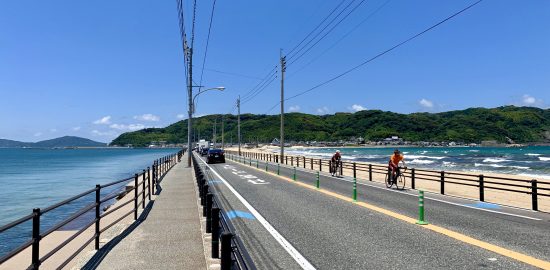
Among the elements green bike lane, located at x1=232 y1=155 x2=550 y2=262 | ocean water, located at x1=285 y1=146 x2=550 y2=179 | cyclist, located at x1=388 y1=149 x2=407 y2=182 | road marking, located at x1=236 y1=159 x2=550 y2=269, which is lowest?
ocean water, located at x1=285 y1=146 x2=550 y2=179

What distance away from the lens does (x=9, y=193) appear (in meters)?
37.1

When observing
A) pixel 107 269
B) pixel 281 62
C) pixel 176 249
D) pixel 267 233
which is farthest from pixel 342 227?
pixel 281 62

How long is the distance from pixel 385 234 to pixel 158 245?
4.95 m

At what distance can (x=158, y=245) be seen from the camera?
27.7ft

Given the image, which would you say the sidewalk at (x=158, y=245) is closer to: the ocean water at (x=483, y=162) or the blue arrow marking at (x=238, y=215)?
the blue arrow marking at (x=238, y=215)

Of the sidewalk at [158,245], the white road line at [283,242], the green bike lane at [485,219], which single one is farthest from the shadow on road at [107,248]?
the green bike lane at [485,219]

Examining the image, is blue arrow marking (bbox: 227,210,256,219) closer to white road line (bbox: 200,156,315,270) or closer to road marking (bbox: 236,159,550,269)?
white road line (bbox: 200,156,315,270)

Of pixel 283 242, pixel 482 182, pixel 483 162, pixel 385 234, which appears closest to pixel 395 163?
pixel 482 182

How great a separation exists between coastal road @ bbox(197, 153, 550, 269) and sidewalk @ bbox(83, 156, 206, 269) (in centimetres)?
111

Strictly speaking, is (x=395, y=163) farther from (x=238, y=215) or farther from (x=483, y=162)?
(x=483, y=162)

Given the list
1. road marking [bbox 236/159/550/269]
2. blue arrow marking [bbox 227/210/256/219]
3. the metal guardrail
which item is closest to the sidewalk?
blue arrow marking [bbox 227/210/256/219]

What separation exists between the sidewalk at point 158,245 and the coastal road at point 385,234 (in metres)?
1.11

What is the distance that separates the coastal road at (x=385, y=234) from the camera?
7.30 meters

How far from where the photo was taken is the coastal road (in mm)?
7301
